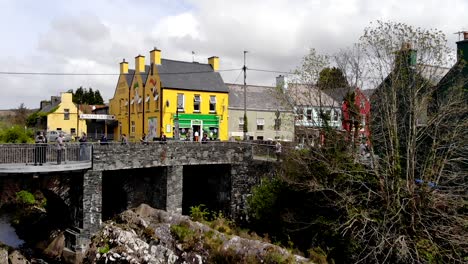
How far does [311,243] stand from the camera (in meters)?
17.5

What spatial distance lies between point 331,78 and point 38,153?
1320cm

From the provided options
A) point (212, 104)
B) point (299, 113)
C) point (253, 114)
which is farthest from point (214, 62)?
point (299, 113)

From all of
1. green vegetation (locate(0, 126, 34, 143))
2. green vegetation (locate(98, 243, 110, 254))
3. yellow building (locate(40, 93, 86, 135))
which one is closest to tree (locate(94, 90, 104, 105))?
yellow building (locate(40, 93, 86, 135))

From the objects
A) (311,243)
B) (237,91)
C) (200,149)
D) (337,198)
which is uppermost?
(237,91)

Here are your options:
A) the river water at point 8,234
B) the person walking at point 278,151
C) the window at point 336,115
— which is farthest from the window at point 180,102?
the window at point 336,115

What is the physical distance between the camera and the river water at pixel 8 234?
23.3 meters

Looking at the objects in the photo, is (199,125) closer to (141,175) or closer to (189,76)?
(189,76)

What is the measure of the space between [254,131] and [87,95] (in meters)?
40.9

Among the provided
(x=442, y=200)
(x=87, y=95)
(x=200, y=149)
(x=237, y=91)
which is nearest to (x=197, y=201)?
(x=200, y=149)

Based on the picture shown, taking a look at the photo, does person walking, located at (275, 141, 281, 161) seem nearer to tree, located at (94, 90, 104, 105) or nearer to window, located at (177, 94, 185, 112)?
window, located at (177, 94, 185, 112)

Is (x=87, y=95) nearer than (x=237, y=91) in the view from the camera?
No

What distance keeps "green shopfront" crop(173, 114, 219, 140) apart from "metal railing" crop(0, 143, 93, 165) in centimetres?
1707

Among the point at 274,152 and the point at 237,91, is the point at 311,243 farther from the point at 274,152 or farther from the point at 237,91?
the point at 237,91

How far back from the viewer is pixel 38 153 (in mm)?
18047
